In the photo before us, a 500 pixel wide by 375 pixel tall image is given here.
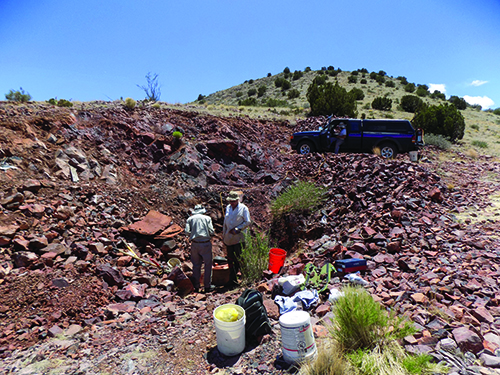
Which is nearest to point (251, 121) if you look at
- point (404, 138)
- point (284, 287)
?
point (404, 138)

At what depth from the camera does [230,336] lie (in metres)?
3.24

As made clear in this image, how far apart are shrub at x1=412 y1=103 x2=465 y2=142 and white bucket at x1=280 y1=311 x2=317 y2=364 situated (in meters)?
20.9

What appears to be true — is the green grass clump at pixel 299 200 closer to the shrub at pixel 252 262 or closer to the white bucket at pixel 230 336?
the shrub at pixel 252 262

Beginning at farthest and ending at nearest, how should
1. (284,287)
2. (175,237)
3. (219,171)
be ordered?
(219,171)
(175,237)
(284,287)

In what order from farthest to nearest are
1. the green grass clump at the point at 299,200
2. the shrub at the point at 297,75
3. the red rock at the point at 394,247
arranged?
the shrub at the point at 297,75 → the green grass clump at the point at 299,200 → the red rock at the point at 394,247

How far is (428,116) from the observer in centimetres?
2039

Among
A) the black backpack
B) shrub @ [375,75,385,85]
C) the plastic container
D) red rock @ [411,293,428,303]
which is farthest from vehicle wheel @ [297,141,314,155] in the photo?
shrub @ [375,75,385,85]

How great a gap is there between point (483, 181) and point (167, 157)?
1049 cm

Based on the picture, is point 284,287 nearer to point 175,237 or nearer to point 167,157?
point 175,237

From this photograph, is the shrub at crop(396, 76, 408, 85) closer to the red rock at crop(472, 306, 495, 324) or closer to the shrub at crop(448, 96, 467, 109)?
the shrub at crop(448, 96, 467, 109)

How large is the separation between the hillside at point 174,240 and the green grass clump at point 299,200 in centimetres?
31

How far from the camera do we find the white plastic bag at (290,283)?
438cm

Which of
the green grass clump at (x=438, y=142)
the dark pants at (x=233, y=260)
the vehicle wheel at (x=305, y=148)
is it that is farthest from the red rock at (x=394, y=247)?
the green grass clump at (x=438, y=142)

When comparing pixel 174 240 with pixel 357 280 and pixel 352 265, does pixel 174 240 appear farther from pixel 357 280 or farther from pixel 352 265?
pixel 357 280
